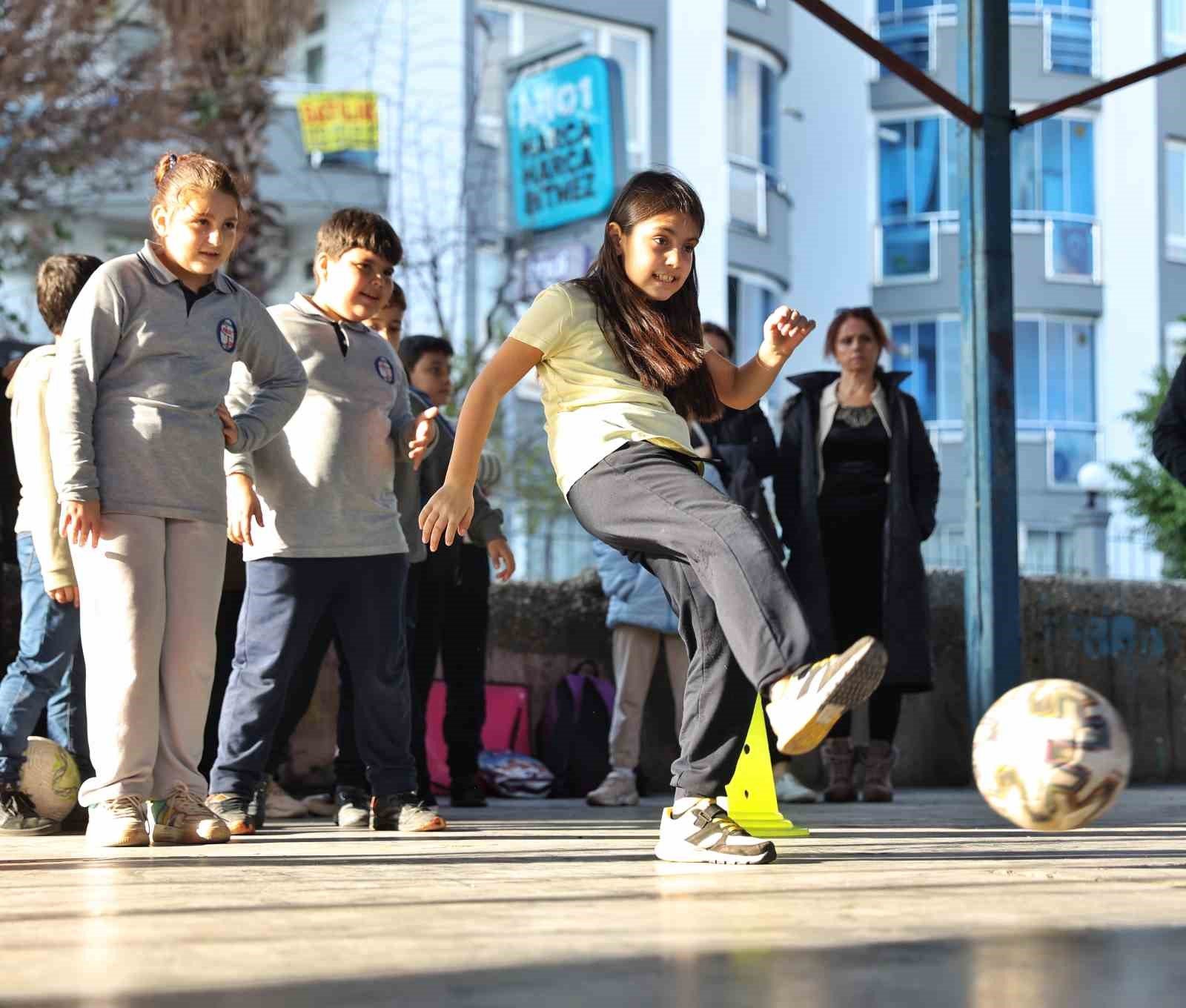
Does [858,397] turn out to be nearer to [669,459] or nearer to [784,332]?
[784,332]

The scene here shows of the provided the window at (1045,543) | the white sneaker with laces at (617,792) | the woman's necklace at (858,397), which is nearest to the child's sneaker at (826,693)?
the white sneaker with laces at (617,792)

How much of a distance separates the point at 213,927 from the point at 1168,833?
132 inches

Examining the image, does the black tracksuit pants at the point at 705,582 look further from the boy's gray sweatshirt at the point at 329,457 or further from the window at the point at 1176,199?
the window at the point at 1176,199

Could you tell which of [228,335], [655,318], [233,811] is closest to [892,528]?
[655,318]

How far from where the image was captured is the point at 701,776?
466cm

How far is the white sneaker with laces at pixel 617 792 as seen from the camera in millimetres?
7297

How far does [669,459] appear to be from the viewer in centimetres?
463

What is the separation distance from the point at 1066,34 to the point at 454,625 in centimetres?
2718

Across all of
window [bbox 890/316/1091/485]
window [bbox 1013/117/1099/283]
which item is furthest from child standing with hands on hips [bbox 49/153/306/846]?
window [bbox 1013/117/1099/283]

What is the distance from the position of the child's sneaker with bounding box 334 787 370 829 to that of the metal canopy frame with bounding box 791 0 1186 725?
2.49 metres

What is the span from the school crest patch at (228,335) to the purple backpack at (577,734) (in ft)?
10.8

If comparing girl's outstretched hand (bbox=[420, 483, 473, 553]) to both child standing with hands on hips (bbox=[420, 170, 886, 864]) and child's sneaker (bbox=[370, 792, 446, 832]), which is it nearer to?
child standing with hands on hips (bbox=[420, 170, 886, 864])

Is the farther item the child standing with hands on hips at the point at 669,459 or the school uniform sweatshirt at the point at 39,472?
the school uniform sweatshirt at the point at 39,472

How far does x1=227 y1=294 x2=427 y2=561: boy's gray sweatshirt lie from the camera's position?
Result: 571 cm
